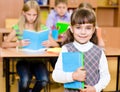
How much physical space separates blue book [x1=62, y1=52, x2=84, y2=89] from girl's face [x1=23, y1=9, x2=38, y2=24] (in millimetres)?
1319

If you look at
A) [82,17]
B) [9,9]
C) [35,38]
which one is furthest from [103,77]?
[9,9]

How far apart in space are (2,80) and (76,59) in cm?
245

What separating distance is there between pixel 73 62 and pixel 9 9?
11.2ft

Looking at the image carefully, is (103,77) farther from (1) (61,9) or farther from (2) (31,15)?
(1) (61,9)

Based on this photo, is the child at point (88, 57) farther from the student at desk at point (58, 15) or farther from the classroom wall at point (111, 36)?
the classroom wall at point (111, 36)

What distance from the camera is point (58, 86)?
11.2 feet

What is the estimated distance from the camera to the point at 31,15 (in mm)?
2664

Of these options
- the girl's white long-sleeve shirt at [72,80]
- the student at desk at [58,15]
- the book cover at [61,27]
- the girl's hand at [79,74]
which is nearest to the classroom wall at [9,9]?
the student at desk at [58,15]

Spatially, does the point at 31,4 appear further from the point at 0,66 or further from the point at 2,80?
the point at 0,66

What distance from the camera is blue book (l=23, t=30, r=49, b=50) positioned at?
2.34m

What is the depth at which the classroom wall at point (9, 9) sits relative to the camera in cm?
459

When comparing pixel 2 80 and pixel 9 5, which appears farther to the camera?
pixel 9 5

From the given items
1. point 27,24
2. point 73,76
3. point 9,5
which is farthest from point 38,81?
point 9,5

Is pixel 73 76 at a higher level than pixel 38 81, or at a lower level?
higher
